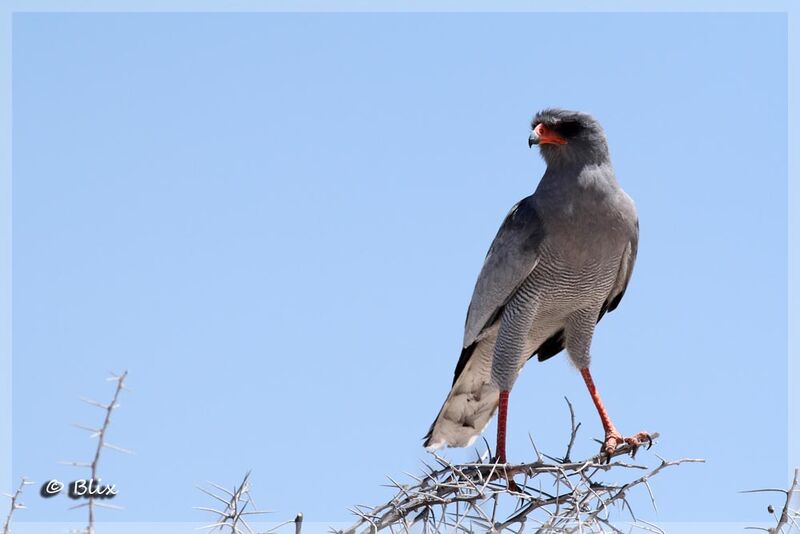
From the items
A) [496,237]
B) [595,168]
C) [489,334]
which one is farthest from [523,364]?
[595,168]

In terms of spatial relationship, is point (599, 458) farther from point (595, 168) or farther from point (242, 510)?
point (242, 510)

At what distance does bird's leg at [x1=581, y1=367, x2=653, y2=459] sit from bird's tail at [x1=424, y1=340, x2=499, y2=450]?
2.04 ft

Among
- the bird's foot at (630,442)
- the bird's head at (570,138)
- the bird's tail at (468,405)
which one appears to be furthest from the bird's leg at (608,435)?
the bird's head at (570,138)

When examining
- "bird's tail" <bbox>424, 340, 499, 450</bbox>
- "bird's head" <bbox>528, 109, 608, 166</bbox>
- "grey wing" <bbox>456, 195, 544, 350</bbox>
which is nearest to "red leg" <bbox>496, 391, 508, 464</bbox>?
"bird's tail" <bbox>424, 340, 499, 450</bbox>

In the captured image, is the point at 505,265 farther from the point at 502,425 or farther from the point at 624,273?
the point at 502,425

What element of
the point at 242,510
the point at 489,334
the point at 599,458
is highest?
the point at 489,334

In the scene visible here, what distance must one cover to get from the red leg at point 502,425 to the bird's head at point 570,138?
1.52m

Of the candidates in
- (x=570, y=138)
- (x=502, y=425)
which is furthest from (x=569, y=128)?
(x=502, y=425)

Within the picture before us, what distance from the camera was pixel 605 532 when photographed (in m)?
4.16

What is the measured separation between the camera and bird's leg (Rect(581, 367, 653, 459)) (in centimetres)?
621

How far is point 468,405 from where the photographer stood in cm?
691

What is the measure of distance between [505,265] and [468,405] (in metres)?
0.97

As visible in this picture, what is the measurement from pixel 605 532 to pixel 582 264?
8.47 feet

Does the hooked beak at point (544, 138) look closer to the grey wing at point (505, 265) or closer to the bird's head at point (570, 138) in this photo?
the bird's head at point (570, 138)
